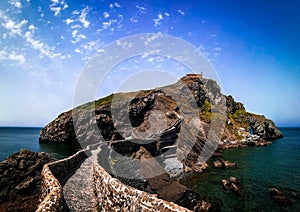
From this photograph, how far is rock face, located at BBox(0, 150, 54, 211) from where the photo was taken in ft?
64.4

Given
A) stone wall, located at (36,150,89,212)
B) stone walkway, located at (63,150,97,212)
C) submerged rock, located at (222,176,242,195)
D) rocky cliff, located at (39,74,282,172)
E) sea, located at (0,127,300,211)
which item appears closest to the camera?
stone wall, located at (36,150,89,212)

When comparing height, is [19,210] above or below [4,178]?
below

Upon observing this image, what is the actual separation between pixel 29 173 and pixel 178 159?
113 feet

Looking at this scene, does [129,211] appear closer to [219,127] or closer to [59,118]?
[219,127]

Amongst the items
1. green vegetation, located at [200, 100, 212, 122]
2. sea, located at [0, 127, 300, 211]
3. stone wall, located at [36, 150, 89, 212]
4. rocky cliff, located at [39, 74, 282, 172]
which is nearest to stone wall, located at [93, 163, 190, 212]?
stone wall, located at [36, 150, 89, 212]

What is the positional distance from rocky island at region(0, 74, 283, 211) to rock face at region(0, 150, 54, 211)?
3437mm

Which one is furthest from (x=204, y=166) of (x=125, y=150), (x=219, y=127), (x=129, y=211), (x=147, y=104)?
(x=219, y=127)

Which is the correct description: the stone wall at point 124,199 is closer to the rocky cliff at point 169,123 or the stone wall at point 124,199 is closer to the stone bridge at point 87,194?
the stone bridge at point 87,194

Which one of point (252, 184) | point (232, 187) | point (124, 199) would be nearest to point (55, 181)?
point (124, 199)

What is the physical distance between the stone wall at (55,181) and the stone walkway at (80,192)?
81 centimetres

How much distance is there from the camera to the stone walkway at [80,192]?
49.3ft

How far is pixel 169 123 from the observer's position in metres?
63.6

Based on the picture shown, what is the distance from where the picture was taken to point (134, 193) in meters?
11.3

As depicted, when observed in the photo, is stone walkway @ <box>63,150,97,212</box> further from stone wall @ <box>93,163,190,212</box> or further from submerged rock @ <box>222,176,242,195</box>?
submerged rock @ <box>222,176,242,195</box>
